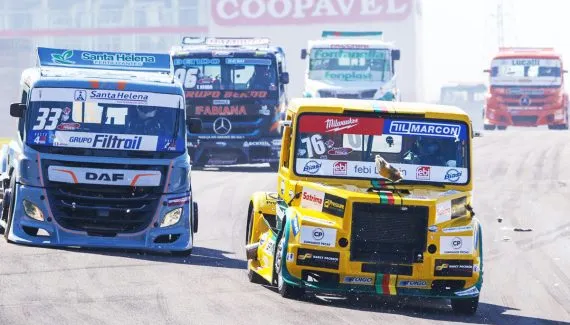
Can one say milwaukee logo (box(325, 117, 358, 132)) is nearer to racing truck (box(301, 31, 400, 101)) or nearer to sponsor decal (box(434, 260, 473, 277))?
sponsor decal (box(434, 260, 473, 277))

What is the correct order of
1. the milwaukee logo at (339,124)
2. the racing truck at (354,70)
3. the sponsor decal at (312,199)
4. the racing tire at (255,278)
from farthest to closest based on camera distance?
the racing truck at (354,70), the racing tire at (255,278), the milwaukee logo at (339,124), the sponsor decal at (312,199)

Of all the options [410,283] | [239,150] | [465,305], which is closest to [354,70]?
[239,150]

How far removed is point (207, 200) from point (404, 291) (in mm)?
11228

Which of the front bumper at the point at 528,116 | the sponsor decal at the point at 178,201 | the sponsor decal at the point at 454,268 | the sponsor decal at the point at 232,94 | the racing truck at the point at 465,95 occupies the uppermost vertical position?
the sponsor decal at the point at 232,94

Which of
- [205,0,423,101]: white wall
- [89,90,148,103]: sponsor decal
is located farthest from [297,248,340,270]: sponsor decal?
[205,0,423,101]: white wall

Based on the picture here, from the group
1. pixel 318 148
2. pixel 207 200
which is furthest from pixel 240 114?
pixel 318 148

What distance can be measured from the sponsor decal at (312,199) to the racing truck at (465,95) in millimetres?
76753

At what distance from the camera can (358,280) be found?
39.6ft

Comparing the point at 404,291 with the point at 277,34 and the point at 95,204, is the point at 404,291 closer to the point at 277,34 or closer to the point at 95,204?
the point at 95,204

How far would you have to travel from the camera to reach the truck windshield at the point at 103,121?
51.3 feet

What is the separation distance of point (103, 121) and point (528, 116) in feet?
91.8

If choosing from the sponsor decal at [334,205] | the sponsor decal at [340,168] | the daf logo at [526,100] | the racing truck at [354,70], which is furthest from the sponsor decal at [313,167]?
the daf logo at [526,100]

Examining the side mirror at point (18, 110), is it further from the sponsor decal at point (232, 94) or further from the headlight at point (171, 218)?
the sponsor decal at point (232, 94)

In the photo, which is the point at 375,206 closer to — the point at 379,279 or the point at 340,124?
the point at 379,279
